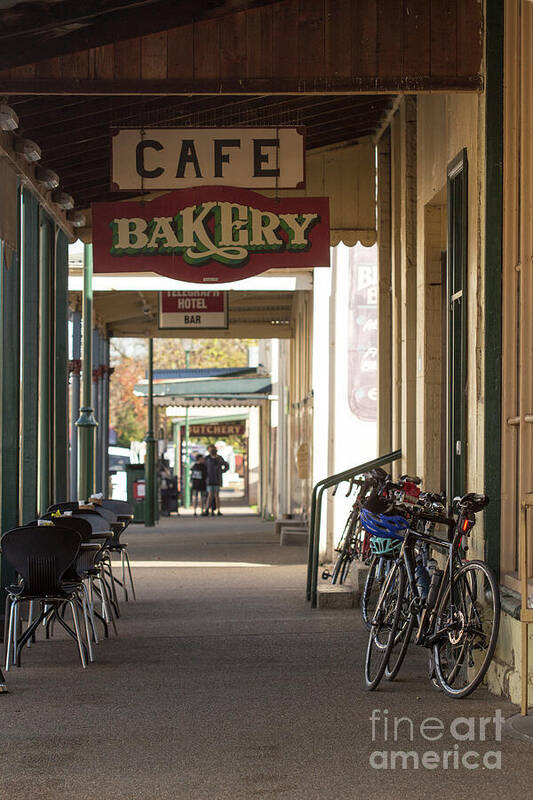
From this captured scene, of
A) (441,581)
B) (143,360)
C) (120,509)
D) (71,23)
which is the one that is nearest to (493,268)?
(441,581)

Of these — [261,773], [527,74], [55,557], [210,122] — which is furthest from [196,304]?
[261,773]

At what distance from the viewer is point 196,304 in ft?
59.2

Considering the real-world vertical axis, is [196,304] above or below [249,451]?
above

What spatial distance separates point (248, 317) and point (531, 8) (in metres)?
18.7

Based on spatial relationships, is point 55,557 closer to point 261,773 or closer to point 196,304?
point 261,773

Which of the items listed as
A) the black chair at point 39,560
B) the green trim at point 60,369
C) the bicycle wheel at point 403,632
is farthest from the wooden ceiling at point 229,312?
the bicycle wheel at point 403,632

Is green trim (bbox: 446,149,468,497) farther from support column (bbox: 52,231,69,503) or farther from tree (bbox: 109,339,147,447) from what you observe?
tree (bbox: 109,339,147,447)

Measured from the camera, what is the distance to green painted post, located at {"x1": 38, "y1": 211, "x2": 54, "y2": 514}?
12.2 meters

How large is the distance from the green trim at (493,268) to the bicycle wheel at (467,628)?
423 mm

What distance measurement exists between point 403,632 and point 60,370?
6.82 m

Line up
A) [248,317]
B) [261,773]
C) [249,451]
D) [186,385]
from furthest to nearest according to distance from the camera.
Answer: [249,451] < [186,385] < [248,317] < [261,773]

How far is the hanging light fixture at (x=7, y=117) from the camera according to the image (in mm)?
8445

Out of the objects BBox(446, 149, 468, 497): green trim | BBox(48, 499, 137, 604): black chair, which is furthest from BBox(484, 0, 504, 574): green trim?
BBox(48, 499, 137, 604): black chair

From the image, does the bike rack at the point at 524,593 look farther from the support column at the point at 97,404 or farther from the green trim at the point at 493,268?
the support column at the point at 97,404
